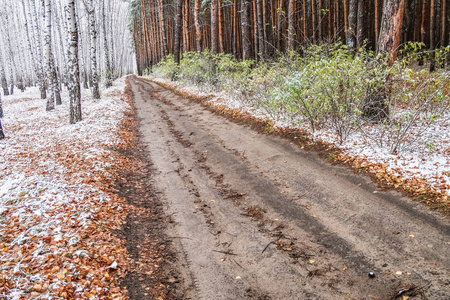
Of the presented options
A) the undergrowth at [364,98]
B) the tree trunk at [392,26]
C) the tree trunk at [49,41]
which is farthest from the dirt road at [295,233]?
the tree trunk at [49,41]

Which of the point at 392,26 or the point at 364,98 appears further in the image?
the point at 392,26

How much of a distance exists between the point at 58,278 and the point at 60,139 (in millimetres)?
7749


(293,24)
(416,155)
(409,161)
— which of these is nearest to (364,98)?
(416,155)

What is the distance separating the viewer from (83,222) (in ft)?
14.8

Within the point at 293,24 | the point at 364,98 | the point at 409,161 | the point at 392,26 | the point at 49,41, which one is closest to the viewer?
the point at 409,161

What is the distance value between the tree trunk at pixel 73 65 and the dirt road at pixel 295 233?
23.9ft

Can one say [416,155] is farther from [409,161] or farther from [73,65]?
[73,65]

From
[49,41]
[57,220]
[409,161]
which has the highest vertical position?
[49,41]

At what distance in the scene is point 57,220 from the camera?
4480 mm

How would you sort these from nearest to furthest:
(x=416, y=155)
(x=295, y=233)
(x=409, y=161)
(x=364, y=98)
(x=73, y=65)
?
1. (x=295, y=233)
2. (x=409, y=161)
3. (x=416, y=155)
4. (x=364, y=98)
5. (x=73, y=65)

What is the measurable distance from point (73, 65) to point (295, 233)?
11672 mm

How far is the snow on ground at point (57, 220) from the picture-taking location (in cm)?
327

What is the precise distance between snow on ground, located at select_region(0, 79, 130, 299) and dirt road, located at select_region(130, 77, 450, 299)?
1093mm

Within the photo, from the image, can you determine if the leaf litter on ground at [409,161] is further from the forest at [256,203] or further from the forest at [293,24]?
the forest at [293,24]
